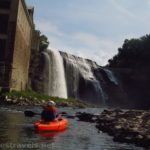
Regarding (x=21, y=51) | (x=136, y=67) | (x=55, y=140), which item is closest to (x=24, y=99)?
(x=21, y=51)

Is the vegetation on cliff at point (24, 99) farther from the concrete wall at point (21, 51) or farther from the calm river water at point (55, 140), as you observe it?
the calm river water at point (55, 140)

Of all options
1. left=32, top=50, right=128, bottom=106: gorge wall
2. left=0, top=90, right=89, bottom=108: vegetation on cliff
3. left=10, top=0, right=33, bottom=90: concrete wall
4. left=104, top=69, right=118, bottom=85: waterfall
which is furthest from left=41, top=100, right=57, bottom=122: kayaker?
left=104, top=69, right=118, bottom=85: waterfall

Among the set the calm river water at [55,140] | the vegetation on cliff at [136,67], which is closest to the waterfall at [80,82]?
the vegetation on cliff at [136,67]

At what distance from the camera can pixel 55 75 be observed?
79.3m

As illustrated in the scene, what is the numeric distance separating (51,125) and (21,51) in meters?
46.2

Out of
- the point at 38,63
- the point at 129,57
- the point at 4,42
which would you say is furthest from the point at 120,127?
the point at 129,57

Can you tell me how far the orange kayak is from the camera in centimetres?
2880

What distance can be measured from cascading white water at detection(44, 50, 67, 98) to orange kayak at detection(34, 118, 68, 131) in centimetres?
4658

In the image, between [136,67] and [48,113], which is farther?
[136,67]

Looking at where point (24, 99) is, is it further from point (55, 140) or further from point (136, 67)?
point (136, 67)

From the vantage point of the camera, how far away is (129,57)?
11175 centimetres

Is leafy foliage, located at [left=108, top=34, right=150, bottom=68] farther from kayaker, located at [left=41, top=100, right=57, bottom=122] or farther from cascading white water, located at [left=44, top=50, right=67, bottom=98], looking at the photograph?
kayaker, located at [left=41, top=100, right=57, bottom=122]

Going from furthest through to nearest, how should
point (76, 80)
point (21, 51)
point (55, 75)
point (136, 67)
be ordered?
point (136, 67), point (76, 80), point (55, 75), point (21, 51)

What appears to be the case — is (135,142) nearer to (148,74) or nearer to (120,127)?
(120,127)
